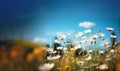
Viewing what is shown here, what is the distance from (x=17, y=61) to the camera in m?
1.74

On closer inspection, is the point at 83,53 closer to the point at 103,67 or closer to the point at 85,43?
the point at 85,43

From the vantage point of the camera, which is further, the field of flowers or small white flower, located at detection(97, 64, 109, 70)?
the field of flowers

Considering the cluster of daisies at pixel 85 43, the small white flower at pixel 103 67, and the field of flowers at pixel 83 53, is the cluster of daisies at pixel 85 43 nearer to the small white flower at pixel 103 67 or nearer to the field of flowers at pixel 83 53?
the field of flowers at pixel 83 53

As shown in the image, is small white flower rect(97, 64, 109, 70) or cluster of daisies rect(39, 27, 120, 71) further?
cluster of daisies rect(39, 27, 120, 71)

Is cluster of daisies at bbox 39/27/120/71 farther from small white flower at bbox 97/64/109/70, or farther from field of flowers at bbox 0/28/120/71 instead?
small white flower at bbox 97/64/109/70

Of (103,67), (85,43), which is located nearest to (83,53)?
(85,43)

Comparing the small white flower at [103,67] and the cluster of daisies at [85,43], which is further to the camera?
the cluster of daisies at [85,43]

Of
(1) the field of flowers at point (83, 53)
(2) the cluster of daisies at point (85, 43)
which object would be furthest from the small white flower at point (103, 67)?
(2) the cluster of daisies at point (85, 43)

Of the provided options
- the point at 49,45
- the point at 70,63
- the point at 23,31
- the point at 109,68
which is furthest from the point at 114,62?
the point at 23,31

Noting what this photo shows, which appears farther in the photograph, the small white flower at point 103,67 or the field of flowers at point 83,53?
the field of flowers at point 83,53

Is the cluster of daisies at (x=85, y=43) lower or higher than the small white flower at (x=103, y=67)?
higher

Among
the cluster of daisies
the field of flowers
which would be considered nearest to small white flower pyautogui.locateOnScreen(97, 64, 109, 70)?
the field of flowers

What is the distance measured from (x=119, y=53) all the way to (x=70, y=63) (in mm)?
497

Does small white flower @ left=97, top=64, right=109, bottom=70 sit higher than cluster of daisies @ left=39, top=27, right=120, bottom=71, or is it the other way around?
cluster of daisies @ left=39, top=27, right=120, bottom=71
